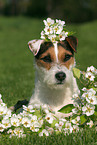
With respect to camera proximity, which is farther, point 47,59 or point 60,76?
point 47,59

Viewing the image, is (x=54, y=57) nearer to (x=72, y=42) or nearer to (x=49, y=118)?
(x=72, y=42)

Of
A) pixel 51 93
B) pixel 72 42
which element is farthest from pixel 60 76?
pixel 72 42

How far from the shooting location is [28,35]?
Result: 1053 inches

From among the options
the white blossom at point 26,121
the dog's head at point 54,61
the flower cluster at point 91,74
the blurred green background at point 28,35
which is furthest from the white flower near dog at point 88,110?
the blurred green background at point 28,35

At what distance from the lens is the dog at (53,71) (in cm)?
478

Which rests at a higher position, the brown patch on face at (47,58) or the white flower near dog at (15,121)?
the brown patch on face at (47,58)

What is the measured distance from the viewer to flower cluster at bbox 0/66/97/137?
4324 millimetres

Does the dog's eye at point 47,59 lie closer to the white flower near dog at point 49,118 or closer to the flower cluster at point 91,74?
the flower cluster at point 91,74

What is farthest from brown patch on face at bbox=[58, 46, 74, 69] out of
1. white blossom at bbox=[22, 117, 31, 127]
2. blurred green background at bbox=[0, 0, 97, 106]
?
white blossom at bbox=[22, 117, 31, 127]

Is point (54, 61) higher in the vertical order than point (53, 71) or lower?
higher

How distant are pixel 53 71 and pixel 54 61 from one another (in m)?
0.29

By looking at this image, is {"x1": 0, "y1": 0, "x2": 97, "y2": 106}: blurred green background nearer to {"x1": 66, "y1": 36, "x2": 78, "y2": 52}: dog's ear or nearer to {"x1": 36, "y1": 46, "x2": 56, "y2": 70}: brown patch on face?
{"x1": 66, "y1": 36, "x2": 78, "y2": 52}: dog's ear

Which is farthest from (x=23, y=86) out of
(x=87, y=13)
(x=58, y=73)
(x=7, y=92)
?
(x=87, y=13)

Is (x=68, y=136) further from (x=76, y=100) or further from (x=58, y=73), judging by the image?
(x=58, y=73)
